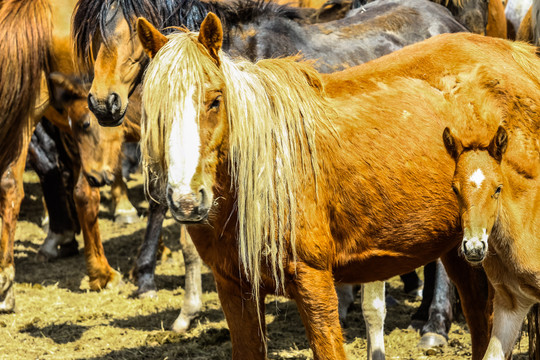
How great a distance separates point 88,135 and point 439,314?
3219 mm

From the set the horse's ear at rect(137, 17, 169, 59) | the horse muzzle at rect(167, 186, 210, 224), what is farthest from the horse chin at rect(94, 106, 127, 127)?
the horse muzzle at rect(167, 186, 210, 224)

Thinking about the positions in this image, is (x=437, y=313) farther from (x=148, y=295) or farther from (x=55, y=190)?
(x=55, y=190)

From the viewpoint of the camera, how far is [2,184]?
20.6 ft

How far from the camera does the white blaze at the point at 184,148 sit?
2.97 m

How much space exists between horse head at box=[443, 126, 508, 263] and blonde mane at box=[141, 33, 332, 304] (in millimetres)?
671

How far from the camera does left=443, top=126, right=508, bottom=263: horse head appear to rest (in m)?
3.28

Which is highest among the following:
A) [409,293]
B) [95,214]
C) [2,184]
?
[2,184]

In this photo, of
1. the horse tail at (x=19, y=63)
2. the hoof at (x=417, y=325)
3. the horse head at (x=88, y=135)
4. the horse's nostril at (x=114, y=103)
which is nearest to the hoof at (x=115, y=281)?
the horse head at (x=88, y=135)

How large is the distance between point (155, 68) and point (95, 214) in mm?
4029

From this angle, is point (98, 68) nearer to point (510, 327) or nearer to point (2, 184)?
point (2, 184)

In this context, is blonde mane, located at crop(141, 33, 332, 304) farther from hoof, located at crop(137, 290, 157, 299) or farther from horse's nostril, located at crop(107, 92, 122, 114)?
hoof, located at crop(137, 290, 157, 299)

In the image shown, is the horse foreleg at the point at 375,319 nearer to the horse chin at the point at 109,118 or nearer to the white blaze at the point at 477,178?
the white blaze at the point at 477,178

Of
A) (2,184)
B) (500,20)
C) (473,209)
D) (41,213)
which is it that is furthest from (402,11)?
(41,213)

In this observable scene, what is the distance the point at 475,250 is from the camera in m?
3.23
